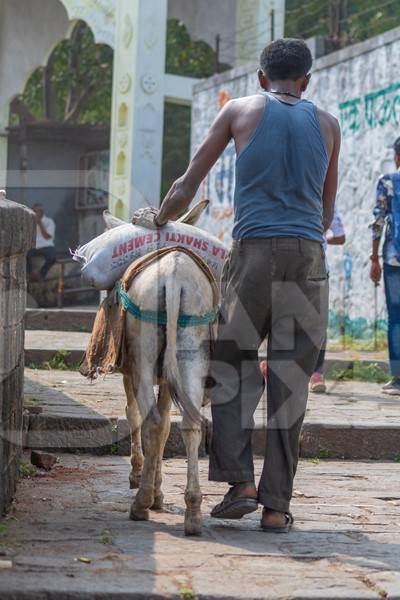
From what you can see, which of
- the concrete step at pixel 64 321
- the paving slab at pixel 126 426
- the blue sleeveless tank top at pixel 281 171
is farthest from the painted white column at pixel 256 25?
the blue sleeveless tank top at pixel 281 171

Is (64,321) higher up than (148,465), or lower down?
higher up

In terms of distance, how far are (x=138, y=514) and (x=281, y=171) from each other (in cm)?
159

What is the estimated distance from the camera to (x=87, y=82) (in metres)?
30.9

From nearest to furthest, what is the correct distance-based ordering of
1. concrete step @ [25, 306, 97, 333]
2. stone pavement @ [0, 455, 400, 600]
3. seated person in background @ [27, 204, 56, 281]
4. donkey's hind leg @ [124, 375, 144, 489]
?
stone pavement @ [0, 455, 400, 600] → donkey's hind leg @ [124, 375, 144, 489] → concrete step @ [25, 306, 97, 333] → seated person in background @ [27, 204, 56, 281]

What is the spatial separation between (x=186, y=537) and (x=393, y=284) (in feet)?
16.1

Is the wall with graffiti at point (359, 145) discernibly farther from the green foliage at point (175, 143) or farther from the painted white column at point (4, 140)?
the green foliage at point (175, 143)

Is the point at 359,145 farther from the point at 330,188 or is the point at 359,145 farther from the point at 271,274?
the point at 271,274

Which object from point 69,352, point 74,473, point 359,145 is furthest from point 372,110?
point 74,473

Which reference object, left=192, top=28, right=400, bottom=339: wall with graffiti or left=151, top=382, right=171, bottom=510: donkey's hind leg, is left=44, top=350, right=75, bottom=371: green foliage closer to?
left=192, top=28, right=400, bottom=339: wall with graffiti

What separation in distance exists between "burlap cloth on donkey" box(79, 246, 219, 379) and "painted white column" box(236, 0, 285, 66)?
13.9m

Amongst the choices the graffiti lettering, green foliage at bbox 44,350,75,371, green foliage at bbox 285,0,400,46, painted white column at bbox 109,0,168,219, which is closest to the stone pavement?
green foliage at bbox 44,350,75,371

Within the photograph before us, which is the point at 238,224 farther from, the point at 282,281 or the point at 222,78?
the point at 222,78

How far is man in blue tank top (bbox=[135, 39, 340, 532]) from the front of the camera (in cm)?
504

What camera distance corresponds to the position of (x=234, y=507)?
502cm
